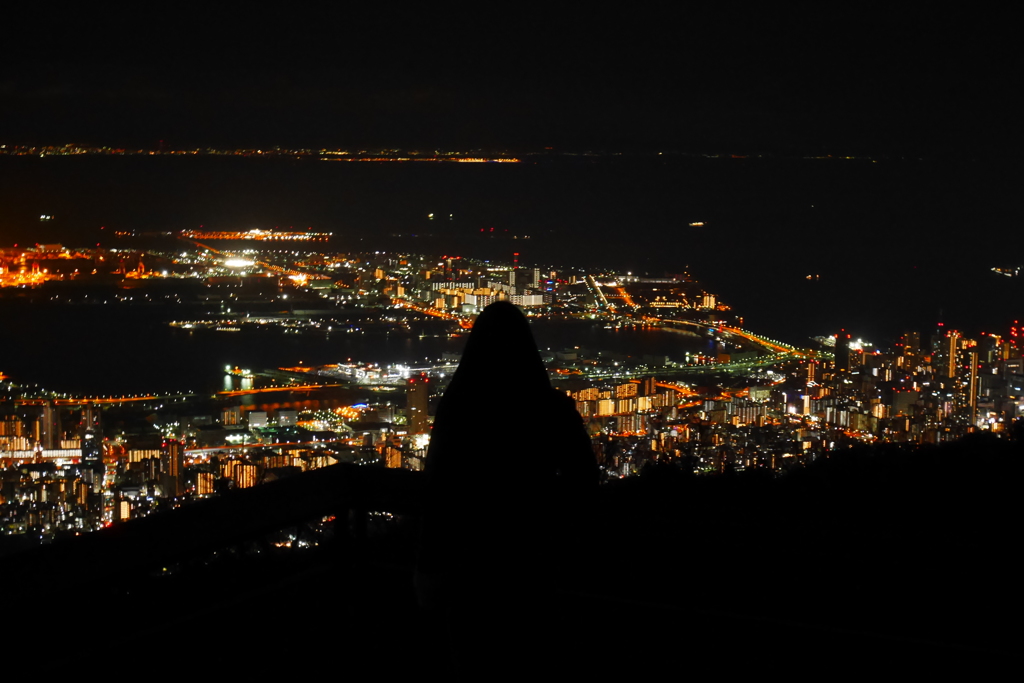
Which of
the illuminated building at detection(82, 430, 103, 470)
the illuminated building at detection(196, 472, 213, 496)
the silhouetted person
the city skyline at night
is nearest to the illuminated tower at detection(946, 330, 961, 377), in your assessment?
the city skyline at night

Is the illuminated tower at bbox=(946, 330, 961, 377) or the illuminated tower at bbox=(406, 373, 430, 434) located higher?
the illuminated tower at bbox=(946, 330, 961, 377)

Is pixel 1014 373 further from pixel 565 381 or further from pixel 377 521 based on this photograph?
pixel 377 521

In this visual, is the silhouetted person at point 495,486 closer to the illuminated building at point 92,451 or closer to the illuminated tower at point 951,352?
the illuminated building at point 92,451

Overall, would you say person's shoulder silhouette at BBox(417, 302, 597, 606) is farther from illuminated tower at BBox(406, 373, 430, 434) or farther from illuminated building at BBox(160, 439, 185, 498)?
illuminated tower at BBox(406, 373, 430, 434)

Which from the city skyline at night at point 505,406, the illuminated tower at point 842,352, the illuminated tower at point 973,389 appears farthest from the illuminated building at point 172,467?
the illuminated tower at point 842,352

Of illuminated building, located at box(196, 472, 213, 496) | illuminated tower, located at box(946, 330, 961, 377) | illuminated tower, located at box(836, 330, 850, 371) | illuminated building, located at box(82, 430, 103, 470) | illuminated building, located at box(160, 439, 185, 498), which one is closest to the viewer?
illuminated building, located at box(196, 472, 213, 496)

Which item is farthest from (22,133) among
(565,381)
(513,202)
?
(565,381)
